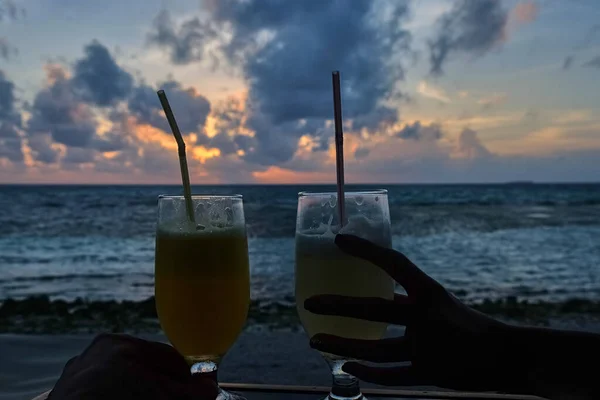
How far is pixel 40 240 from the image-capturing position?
1669cm

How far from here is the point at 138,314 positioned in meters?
6.69

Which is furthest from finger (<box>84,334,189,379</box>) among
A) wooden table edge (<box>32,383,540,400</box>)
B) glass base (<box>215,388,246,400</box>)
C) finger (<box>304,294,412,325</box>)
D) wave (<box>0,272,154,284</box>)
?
wave (<box>0,272,154,284</box>)

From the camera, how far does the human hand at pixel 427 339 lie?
45.5 inches

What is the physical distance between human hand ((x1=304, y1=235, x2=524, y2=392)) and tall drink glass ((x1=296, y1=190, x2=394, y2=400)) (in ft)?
0.63

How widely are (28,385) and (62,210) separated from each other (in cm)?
2588

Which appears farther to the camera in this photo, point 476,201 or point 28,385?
point 476,201

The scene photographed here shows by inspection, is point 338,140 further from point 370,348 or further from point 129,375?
point 129,375

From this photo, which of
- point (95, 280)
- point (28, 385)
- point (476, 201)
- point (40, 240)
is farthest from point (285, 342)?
point (476, 201)

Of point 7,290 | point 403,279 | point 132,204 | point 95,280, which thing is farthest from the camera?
point 132,204

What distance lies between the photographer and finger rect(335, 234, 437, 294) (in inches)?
45.8

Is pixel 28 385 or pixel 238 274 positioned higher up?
pixel 238 274

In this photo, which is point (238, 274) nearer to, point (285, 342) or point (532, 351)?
point (532, 351)

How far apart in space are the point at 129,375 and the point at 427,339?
63 centimetres

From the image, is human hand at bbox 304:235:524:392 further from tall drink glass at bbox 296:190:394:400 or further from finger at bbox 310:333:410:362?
tall drink glass at bbox 296:190:394:400
